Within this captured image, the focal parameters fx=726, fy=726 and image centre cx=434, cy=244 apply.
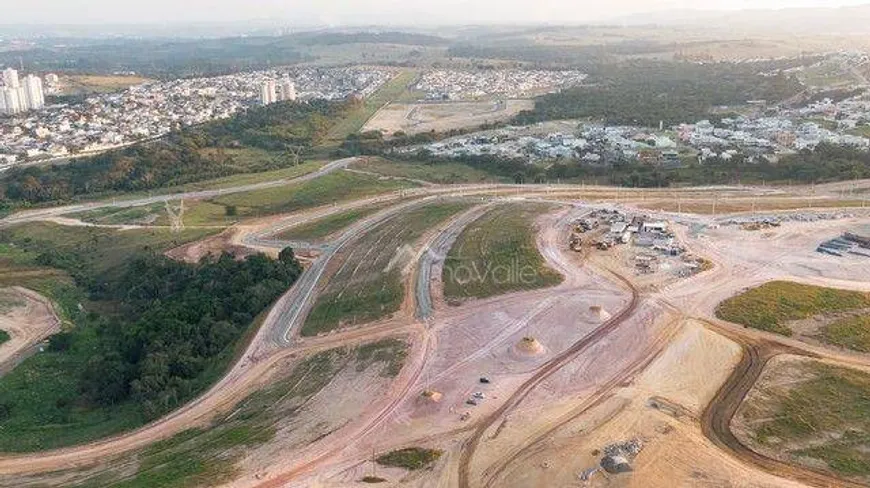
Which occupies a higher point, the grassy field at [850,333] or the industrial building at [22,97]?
the industrial building at [22,97]

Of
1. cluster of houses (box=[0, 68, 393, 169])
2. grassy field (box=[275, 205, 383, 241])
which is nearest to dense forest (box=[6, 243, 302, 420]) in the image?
grassy field (box=[275, 205, 383, 241])

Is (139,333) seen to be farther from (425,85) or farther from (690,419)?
(425,85)

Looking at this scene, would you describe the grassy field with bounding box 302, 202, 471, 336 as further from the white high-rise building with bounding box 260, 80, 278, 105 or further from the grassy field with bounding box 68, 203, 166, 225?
the white high-rise building with bounding box 260, 80, 278, 105

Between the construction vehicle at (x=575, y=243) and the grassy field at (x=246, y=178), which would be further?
the grassy field at (x=246, y=178)

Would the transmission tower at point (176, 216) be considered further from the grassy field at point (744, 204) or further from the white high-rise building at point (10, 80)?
the white high-rise building at point (10, 80)

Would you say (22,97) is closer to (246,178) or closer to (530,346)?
(246,178)

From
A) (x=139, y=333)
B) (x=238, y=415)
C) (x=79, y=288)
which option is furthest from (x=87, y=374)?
(x=79, y=288)

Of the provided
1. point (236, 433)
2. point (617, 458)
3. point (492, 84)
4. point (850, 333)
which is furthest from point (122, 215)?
point (492, 84)

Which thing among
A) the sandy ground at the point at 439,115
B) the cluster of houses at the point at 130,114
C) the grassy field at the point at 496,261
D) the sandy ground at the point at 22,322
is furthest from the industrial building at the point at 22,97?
the grassy field at the point at 496,261
